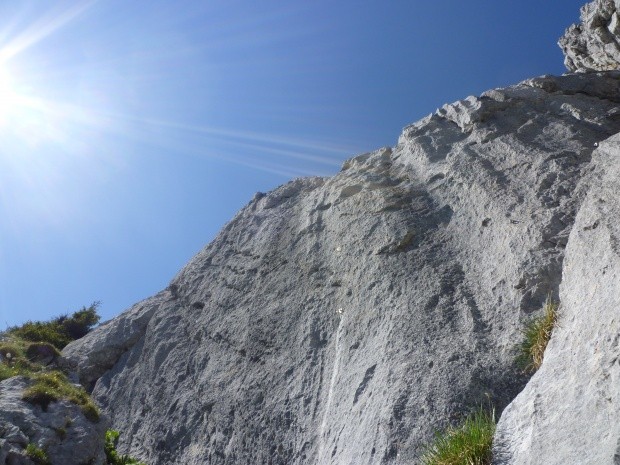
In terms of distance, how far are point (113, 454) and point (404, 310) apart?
7.27 metres

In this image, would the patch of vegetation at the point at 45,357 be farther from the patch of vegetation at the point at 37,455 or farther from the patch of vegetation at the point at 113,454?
the patch of vegetation at the point at 37,455

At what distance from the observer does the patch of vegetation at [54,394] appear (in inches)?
546

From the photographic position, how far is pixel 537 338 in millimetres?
10031

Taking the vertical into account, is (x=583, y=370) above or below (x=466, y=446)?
above

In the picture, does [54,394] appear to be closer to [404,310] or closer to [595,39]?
[404,310]

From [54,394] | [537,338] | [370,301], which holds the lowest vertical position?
[537,338]

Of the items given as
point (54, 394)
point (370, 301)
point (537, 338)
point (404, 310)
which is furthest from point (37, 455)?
point (537, 338)

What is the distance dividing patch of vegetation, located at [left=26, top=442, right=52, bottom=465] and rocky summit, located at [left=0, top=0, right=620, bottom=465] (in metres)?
3.18

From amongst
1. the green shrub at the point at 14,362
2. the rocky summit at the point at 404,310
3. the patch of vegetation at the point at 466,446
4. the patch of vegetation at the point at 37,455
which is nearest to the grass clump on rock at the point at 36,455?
the patch of vegetation at the point at 37,455

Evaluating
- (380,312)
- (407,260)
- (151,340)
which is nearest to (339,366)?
(380,312)

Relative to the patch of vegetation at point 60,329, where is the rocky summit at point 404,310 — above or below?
below

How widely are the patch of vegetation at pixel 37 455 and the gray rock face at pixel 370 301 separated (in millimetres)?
3221

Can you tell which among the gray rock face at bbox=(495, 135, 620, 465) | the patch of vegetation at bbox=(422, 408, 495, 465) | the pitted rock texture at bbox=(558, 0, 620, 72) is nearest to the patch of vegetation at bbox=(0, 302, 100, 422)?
the patch of vegetation at bbox=(422, 408, 495, 465)

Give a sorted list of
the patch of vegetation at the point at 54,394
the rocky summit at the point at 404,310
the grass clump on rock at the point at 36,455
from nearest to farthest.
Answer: the rocky summit at the point at 404,310, the grass clump on rock at the point at 36,455, the patch of vegetation at the point at 54,394
